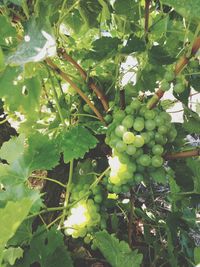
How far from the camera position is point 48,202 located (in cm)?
142

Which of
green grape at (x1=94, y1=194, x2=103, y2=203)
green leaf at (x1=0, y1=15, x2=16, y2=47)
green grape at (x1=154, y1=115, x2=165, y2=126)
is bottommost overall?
green grape at (x1=94, y1=194, x2=103, y2=203)

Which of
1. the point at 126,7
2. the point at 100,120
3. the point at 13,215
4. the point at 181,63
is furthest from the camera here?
the point at 100,120

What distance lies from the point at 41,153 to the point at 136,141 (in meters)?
0.24

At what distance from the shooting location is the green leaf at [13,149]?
1093mm

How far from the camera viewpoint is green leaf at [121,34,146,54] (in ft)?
3.07

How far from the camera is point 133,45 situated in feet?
3.09

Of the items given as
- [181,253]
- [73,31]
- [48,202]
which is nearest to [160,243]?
[181,253]

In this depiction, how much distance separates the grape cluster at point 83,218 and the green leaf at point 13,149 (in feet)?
0.61

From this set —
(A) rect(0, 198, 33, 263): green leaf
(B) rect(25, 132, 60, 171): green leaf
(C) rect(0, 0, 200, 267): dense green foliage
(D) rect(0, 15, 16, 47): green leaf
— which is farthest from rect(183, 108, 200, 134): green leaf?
(A) rect(0, 198, 33, 263): green leaf

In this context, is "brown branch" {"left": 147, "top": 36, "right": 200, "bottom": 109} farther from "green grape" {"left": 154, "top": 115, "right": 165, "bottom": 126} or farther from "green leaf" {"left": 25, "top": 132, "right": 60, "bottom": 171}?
"green leaf" {"left": 25, "top": 132, "right": 60, "bottom": 171}

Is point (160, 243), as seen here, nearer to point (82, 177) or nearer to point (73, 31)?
point (82, 177)

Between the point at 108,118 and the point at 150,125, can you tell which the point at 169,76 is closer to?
the point at 150,125

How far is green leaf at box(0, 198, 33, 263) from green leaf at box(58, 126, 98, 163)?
326mm

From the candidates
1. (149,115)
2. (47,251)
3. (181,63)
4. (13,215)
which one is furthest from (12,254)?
(181,63)
